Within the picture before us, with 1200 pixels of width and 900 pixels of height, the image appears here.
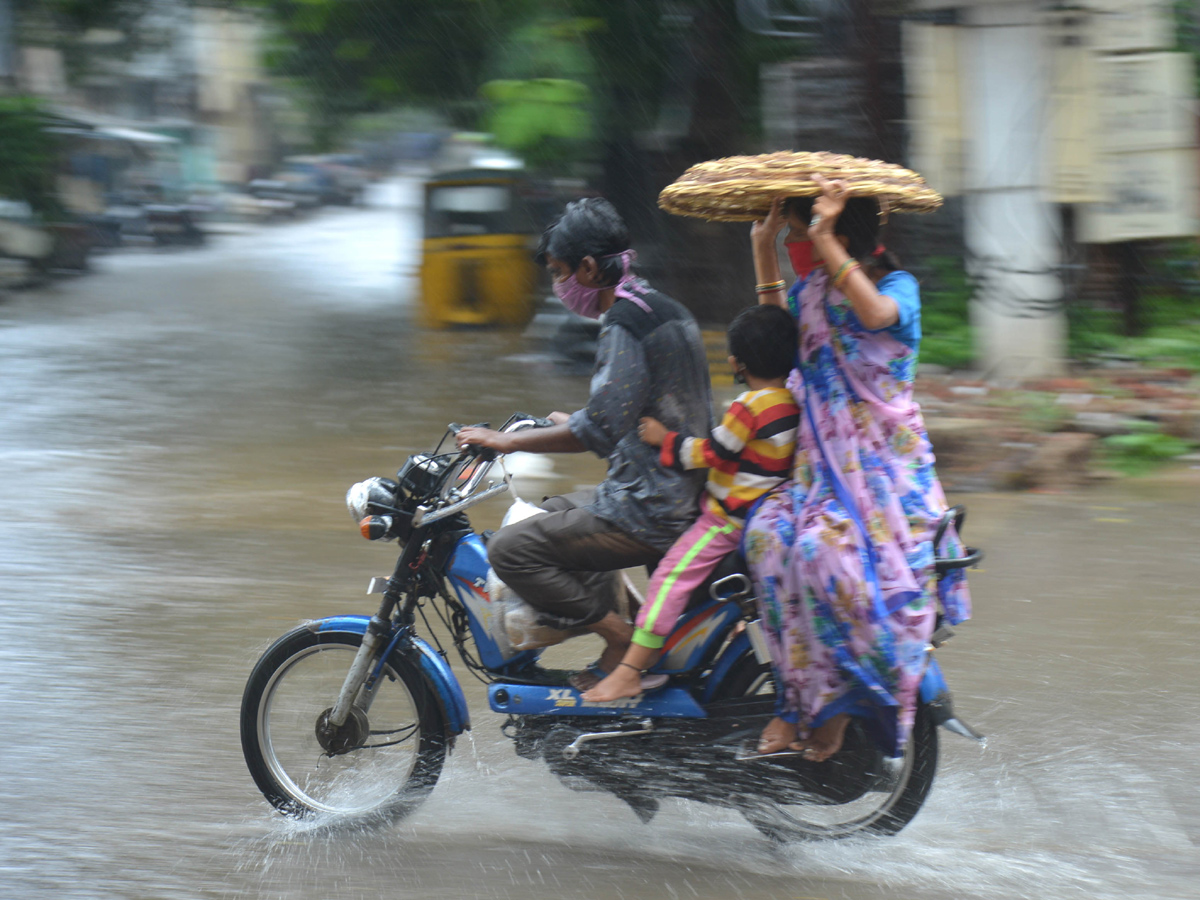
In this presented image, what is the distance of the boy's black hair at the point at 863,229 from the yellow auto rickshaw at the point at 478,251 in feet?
35.9

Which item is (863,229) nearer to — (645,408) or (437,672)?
(645,408)

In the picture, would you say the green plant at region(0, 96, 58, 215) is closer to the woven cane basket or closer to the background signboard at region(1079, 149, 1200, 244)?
the background signboard at region(1079, 149, 1200, 244)

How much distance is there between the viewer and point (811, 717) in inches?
133

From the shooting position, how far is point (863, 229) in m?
3.21

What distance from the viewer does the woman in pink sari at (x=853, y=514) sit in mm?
3211

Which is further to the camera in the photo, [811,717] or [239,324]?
[239,324]

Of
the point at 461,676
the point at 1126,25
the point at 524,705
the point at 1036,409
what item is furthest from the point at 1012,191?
the point at 524,705

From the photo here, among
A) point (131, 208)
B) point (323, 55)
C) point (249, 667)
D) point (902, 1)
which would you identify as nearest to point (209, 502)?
point (249, 667)

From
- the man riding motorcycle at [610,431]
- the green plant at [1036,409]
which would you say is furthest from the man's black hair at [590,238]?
the green plant at [1036,409]

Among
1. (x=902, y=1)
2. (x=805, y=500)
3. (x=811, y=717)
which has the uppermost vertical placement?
(x=902, y=1)

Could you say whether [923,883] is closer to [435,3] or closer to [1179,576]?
[1179,576]

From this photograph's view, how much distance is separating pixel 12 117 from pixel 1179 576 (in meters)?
17.1

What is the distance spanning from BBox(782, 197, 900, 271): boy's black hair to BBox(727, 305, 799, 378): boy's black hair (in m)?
0.25

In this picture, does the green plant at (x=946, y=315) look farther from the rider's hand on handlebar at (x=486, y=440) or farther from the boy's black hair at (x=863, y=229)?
the rider's hand on handlebar at (x=486, y=440)
